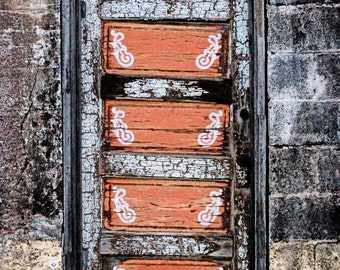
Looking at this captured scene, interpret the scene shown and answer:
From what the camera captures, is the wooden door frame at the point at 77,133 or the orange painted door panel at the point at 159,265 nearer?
the wooden door frame at the point at 77,133

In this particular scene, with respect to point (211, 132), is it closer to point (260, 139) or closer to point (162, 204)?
point (260, 139)

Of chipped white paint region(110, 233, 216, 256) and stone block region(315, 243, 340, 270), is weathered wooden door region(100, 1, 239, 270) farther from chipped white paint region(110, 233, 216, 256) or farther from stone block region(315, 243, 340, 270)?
stone block region(315, 243, 340, 270)

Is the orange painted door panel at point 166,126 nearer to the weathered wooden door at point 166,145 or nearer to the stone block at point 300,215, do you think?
the weathered wooden door at point 166,145

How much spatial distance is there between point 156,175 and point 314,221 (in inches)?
39.1

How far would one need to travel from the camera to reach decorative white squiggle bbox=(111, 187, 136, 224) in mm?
3084

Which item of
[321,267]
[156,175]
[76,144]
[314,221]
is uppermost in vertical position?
[76,144]

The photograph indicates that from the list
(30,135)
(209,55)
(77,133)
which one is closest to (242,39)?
(209,55)

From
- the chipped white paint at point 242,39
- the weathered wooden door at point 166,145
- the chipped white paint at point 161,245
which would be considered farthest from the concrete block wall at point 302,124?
the chipped white paint at point 161,245

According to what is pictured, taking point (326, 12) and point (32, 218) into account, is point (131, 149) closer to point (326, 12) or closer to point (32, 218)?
point (32, 218)

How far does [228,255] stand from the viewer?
10.2ft

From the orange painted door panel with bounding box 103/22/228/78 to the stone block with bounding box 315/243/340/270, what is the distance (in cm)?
127

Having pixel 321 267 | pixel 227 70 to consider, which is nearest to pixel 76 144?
pixel 227 70

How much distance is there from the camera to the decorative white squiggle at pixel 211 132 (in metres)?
3.10

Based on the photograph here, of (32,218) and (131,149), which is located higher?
(131,149)
